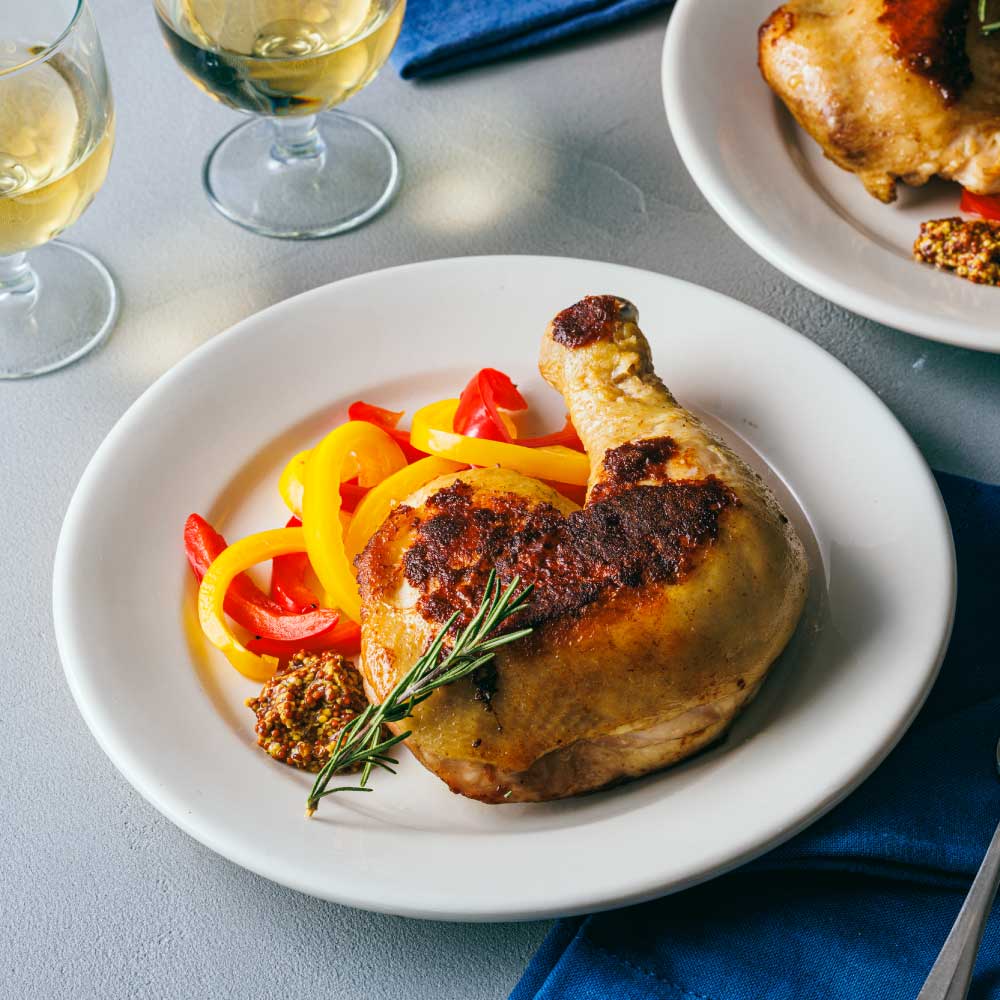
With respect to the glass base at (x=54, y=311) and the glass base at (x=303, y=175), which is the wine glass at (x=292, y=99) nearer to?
the glass base at (x=303, y=175)

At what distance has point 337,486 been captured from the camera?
7.73 ft

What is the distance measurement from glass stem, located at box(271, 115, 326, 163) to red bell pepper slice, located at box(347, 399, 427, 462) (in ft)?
3.22

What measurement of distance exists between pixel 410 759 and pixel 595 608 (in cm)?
43

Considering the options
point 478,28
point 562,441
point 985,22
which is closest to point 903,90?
point 985,22

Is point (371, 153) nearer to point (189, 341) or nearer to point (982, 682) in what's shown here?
point (189, 341)

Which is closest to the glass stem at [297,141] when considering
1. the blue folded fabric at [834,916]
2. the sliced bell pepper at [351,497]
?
the sliced bell pepper at [351,497]

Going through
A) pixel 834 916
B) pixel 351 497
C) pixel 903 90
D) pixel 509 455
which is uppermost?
pixel 903 90

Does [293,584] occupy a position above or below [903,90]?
below

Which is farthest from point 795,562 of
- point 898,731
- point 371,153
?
point 371,153

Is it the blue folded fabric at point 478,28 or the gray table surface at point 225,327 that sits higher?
the blue folded fabric at point 478,28

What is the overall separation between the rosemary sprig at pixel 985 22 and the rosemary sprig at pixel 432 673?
165cm

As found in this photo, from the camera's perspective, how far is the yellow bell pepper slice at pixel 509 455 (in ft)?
7.68

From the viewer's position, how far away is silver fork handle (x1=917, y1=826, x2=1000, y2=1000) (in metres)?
1.82

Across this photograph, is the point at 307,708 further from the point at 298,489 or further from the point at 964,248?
the point at 964,248
